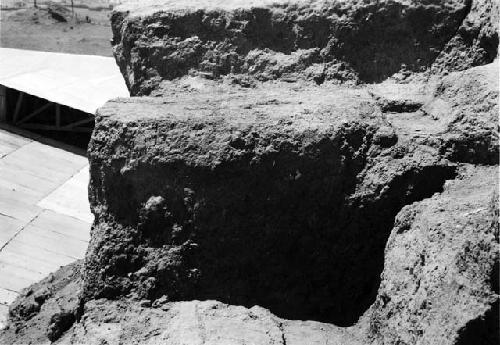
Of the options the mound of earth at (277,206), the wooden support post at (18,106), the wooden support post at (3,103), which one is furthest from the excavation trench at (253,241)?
the wooden support post at (3,103)

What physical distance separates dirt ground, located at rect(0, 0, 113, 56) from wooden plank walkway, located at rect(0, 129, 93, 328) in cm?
643

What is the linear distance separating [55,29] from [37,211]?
10375mm

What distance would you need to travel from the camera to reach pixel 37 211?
8289 mm

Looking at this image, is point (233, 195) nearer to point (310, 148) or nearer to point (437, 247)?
point (310, 148)

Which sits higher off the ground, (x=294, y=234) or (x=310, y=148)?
(x=310, y=148)

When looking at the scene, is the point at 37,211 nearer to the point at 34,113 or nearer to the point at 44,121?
the point at 34,113

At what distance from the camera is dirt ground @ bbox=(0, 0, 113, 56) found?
653 inches

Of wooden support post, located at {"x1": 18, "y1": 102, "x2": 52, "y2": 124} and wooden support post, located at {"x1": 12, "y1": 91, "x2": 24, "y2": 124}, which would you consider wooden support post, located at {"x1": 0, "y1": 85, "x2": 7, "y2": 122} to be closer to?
wooden support post, located at {"x1": 12, "y1": 91, "x2": 24, "y2": 124}

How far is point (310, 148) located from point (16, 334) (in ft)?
6.79

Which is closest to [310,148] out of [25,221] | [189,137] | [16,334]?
[189,137]

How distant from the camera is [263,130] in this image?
3.36 meters

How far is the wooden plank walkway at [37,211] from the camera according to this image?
7027 mm

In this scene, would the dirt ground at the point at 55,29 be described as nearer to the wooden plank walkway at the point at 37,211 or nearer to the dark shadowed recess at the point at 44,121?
the dark shadowed recess at the point at 44,121

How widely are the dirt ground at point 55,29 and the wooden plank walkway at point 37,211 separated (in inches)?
253
